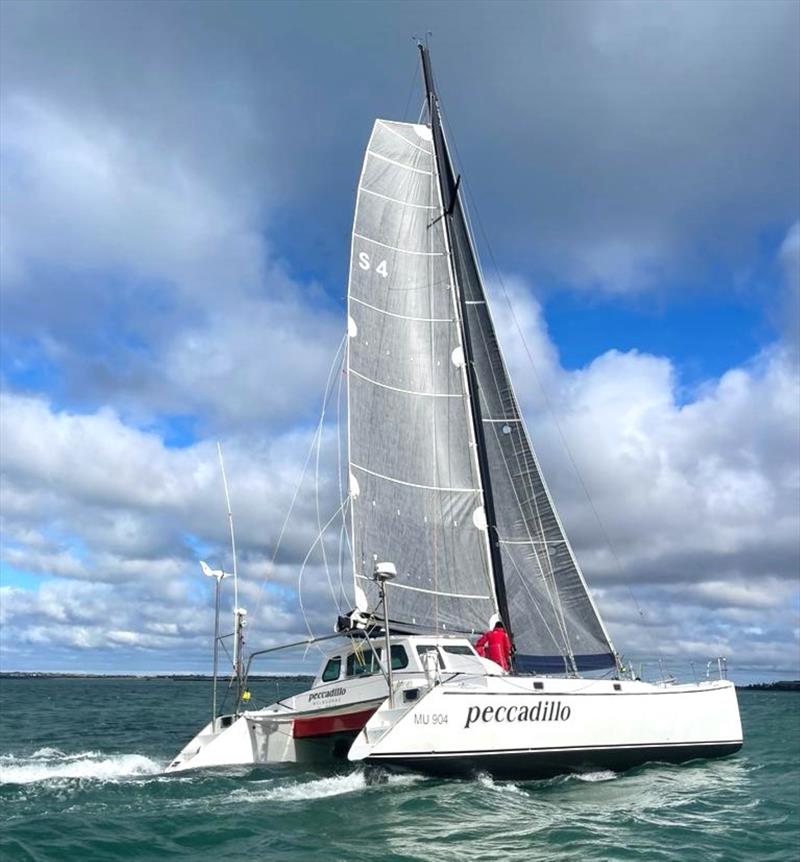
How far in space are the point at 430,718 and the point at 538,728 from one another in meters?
2.05

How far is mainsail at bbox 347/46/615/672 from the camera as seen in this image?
17.8 meters

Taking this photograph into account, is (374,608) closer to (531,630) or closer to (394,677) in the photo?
(394,677)

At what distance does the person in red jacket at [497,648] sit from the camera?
1656 cm

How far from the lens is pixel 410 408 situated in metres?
19.3

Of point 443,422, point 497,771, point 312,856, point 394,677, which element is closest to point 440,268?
point 443,422

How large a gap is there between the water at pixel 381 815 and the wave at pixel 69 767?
0.04 meters

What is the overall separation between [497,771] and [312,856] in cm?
476

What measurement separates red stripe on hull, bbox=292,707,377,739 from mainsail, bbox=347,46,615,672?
229 centimetres

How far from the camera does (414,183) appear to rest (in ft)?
71.8

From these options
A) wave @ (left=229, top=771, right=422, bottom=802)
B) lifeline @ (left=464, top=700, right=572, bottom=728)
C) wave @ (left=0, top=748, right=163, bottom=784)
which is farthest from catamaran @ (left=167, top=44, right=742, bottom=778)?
wave @ (left=0, top=748, right=163, bottom=784)

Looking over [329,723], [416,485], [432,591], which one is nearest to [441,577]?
[432,591]

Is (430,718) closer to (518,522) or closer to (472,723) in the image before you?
(472,723)

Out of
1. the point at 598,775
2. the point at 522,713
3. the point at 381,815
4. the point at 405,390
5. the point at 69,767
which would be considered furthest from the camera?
the point at 405,390

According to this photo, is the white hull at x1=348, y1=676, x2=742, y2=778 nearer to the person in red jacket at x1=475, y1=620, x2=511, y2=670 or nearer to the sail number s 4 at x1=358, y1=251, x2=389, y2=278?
the person in red jacket at x1=475, y1=620, x2=511, y2=670
